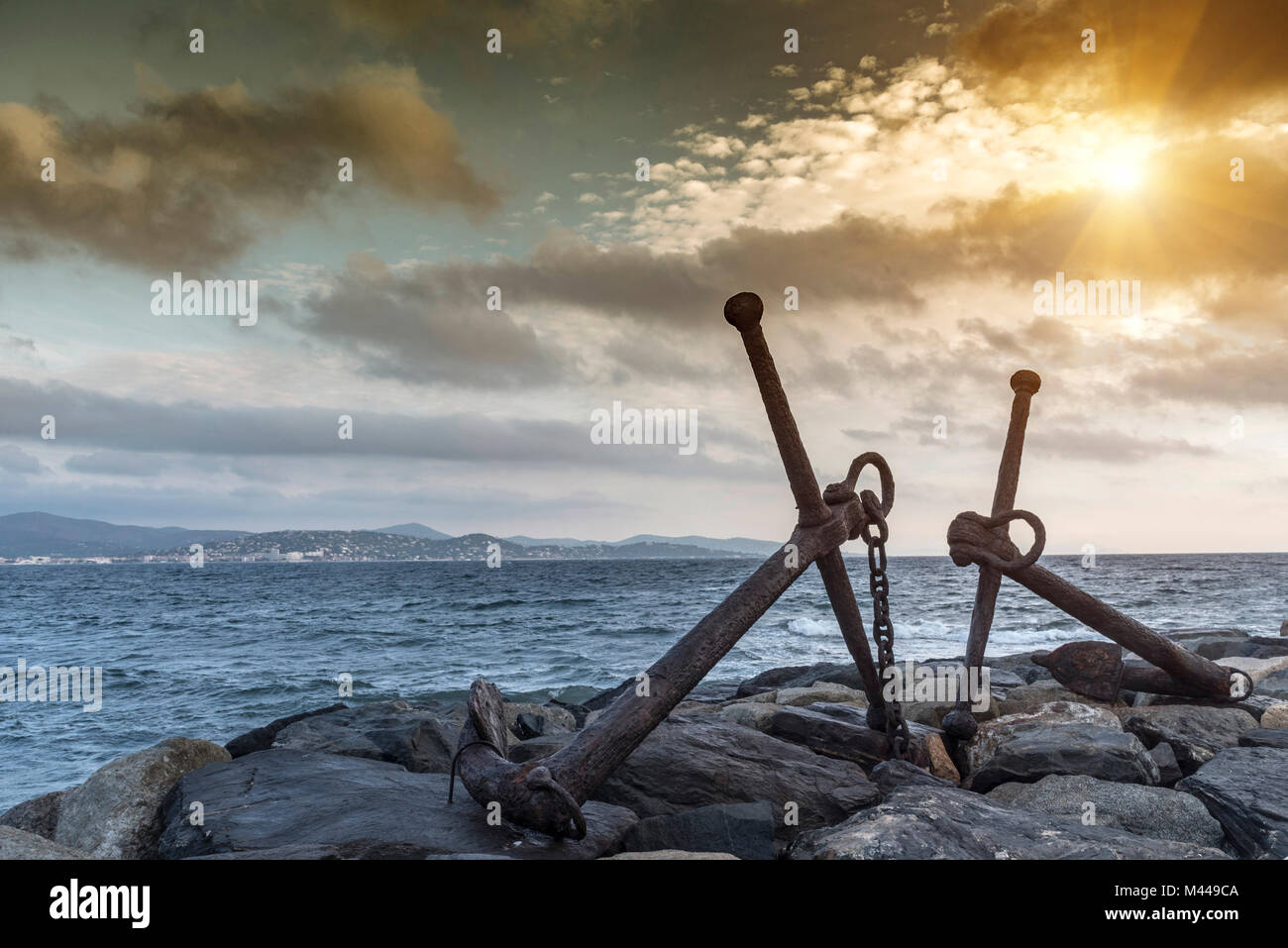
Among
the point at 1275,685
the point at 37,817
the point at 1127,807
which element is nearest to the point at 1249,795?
the point at 1127,807

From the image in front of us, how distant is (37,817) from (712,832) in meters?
4.70

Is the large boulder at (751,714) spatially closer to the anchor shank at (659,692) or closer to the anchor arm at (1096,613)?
the anchor arm at (1096,613)

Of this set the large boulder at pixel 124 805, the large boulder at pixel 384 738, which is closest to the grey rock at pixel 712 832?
the large boulder at pixel 384 738

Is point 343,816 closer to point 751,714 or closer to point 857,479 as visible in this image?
point 857,479

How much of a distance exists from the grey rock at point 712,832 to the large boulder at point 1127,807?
127cm

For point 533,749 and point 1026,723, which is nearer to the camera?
point 533,749

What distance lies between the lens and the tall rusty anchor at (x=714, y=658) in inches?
116

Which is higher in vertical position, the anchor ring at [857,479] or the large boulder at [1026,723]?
the anchor ring at [857,479]

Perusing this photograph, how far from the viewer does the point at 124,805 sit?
434cm

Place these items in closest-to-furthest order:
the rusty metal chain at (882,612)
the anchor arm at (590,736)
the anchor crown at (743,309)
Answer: the anchor arm at (590,736), the anchor crown at (743,309), the rusty metal chain at (882,612)
